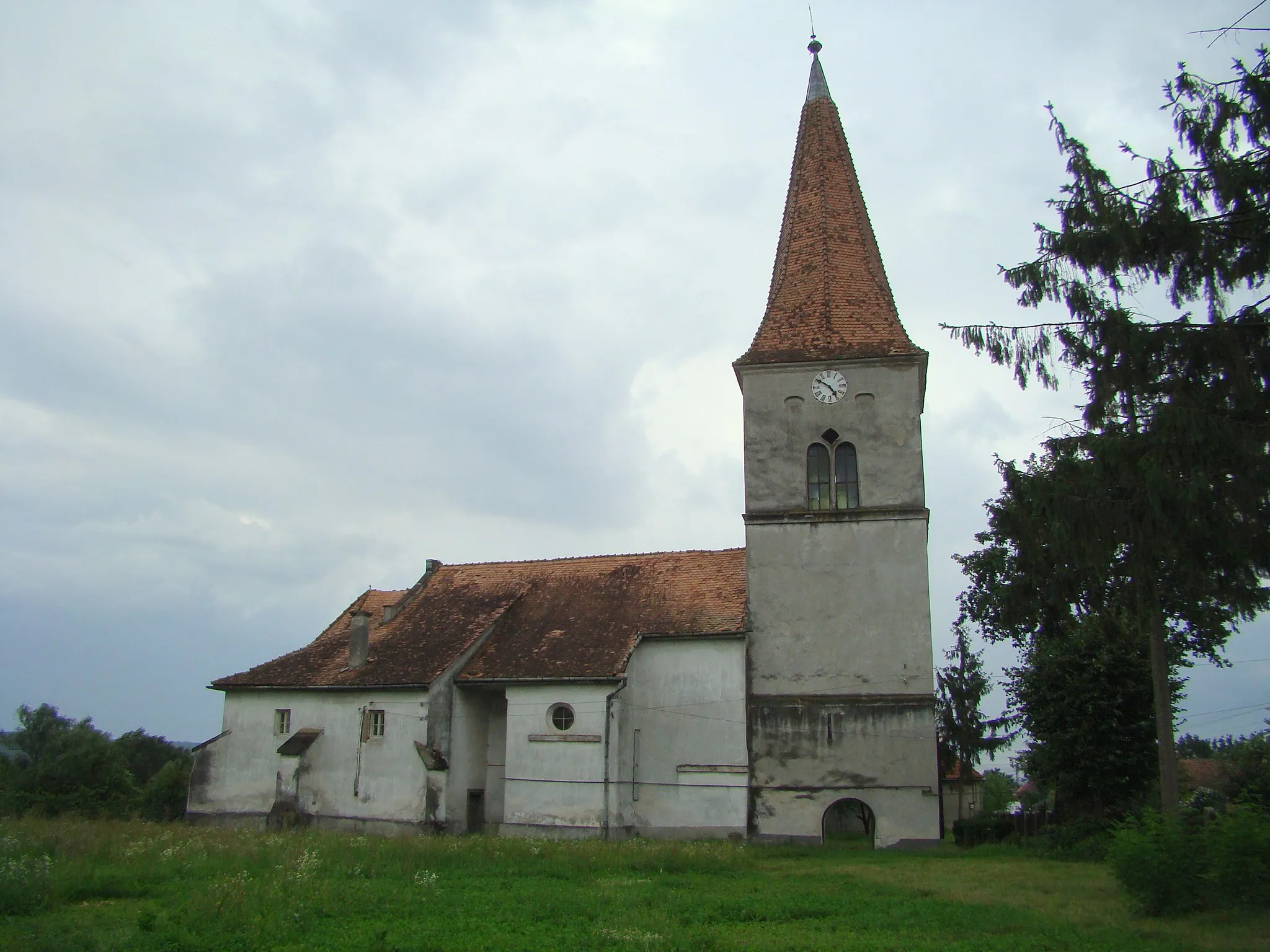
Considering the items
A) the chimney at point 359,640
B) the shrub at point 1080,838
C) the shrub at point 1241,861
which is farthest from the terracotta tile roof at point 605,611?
the shrub at point 1241,861

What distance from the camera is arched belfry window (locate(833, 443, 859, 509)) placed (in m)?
26.8

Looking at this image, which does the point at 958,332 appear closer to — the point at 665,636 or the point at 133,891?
the point at 133,891

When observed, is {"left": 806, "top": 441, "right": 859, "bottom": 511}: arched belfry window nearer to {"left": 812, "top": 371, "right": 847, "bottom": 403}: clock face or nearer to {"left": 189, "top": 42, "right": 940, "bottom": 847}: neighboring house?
{"left": 189, "top": 42, "right": 940, "bottom": 847}: neighboring house

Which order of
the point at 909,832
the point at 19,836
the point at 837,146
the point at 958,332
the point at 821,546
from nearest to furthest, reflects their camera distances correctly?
the point at 958,332 → the point at 19,836 → the point at 909,832 → the point at 821,546 → the point at 837,146

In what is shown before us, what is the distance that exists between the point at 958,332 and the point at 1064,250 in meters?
1.66

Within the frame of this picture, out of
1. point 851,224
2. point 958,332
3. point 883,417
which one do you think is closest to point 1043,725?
point 883,417

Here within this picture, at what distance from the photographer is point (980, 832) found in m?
27.1

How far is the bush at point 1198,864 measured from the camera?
1301 centimetres

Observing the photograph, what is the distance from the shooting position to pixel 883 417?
→ 88.4ft

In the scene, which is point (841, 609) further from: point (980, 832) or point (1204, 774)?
point (1204, 774)

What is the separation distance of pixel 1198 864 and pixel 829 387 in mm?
16160

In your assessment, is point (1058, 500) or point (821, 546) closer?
point (1058, 500)

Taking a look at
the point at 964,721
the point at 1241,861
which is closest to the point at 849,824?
the point at 964,721

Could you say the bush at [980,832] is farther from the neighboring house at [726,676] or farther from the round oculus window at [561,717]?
the round oculus window at [561,717]
